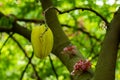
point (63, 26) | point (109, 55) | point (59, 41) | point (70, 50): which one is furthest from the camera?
point (63, 26)

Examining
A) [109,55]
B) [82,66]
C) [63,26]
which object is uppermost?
[109,55]

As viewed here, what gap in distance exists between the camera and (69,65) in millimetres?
2602

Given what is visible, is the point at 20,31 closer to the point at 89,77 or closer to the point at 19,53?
the point at 89,77

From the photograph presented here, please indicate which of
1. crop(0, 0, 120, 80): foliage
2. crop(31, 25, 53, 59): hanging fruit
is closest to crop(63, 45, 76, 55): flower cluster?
crop(31, 25, 53, 59): hanging fruit

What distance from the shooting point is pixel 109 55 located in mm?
1992

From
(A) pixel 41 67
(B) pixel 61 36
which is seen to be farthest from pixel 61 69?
(B) pixel 61 36

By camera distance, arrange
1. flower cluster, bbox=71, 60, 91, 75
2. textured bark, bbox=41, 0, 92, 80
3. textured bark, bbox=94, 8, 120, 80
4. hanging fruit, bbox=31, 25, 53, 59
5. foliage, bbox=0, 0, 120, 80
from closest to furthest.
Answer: textured bark, bbox=94, 8, 120, 80, hanging fruit, bbox=31, 25, 53, 59, flower cluster, bbox=71, 60, 91, 75, textured bark, bbox=41, 0, 92, 80, foliage, bbox=0, 0, 120, 80

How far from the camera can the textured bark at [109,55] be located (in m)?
1.97

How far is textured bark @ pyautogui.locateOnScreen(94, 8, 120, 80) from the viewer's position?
1.97 meters

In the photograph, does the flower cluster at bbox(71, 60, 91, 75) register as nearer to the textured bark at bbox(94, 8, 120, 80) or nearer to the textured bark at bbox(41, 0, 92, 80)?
the textured bark at bbox(41, 0, 92, 80)

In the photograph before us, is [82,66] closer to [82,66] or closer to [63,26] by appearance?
[82,66]

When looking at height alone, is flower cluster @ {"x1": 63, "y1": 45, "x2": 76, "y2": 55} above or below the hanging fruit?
below

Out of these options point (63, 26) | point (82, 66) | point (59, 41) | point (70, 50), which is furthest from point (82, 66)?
point (63, 26)

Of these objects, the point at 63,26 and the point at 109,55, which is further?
the point at 63,26
